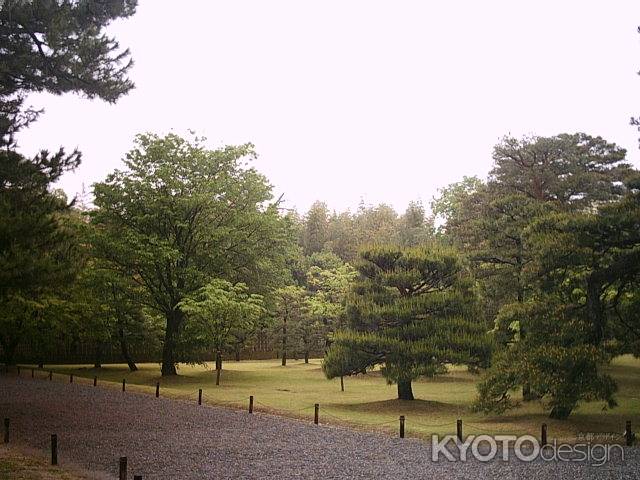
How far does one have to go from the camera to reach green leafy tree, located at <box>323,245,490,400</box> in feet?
57.2

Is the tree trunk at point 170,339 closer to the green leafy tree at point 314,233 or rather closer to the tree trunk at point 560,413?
the tree trunk at point 560,413

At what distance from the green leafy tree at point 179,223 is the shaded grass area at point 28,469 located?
16.2 m

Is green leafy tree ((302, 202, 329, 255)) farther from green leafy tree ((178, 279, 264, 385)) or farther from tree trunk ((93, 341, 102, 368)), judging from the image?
green leafy tree ((178, 279, 264, 385))

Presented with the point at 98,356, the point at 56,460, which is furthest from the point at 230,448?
the point at 98,356

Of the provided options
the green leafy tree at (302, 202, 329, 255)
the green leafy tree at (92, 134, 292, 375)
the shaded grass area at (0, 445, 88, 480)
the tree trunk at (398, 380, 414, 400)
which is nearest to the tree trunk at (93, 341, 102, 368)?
the green leafy tree at (92, 134, 292, 375)

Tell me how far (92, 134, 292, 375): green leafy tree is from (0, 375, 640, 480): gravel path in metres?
10.7

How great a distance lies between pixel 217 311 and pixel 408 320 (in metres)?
9.17

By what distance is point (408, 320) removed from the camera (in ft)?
60.2

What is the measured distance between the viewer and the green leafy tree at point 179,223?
26.7 metres

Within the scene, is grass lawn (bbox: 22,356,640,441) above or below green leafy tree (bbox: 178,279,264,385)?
below

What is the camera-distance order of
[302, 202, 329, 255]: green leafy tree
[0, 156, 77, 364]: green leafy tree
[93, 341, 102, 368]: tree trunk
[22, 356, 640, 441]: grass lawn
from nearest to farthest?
[0, 156, 77, 364]: green leafy tree → [22, 356, 640, 441]: grass lawn → [93, 341, 102, 368]: tree trunk → [302, 202, 329, 255]: green leafy tree

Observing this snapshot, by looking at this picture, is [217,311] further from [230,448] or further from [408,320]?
[230,448]

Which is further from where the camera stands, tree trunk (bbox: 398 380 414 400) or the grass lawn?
tree trunk (bbox: 398 380 414 400)

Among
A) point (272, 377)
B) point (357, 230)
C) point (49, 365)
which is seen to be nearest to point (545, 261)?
point (272, 377)
